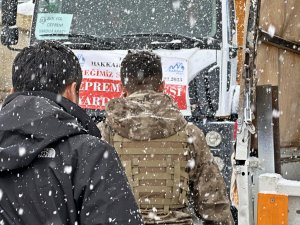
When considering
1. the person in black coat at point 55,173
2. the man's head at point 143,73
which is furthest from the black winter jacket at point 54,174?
the man's head at point 143,73

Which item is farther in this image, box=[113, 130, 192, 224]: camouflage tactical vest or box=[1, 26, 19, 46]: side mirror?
box=[1, 26, 19, 46]: side mirror

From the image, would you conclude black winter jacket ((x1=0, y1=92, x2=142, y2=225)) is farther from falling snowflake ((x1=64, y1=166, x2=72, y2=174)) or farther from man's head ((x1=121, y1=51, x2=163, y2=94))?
man's head ((x1=121, y1=51, x2=163, y2=94))

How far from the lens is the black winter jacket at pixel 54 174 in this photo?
1918mm

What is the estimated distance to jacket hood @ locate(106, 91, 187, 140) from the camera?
10.3 ft

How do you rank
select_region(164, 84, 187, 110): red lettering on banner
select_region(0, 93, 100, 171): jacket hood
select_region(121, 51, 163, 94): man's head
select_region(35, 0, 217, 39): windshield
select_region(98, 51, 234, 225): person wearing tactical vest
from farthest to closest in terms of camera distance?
select_region(35, 0, 217, 39): windshield → select_region(164, 84, 187, 110): red lettering on banner → select_region(121, 51, 163, 94): man's head → select_region(98, 51, 234, 225): person wearing tactical vest → select_region(0, 93, 100, 171): jacket hood

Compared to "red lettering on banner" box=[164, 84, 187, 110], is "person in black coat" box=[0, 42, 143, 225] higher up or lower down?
lower down

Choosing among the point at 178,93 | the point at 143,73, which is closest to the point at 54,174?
the point at 143,73

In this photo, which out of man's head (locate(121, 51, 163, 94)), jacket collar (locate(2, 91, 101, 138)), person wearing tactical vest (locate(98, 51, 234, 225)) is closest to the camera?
jacket collar (locate(2, 91, 101, 138))

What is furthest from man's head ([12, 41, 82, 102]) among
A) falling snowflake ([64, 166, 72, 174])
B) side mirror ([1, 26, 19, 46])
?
side mirror ([1, 26, 19, 46])

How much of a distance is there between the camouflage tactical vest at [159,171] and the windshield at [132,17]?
9.07 feet

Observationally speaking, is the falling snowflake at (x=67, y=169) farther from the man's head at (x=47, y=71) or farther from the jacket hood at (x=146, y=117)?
the jacket hood at (x=146, y=117)

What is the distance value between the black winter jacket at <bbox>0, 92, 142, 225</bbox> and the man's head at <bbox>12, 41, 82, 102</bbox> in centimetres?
10

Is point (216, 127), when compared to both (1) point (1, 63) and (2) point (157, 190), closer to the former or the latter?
(2) point (157, 190)

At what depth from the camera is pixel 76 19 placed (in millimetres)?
5945
